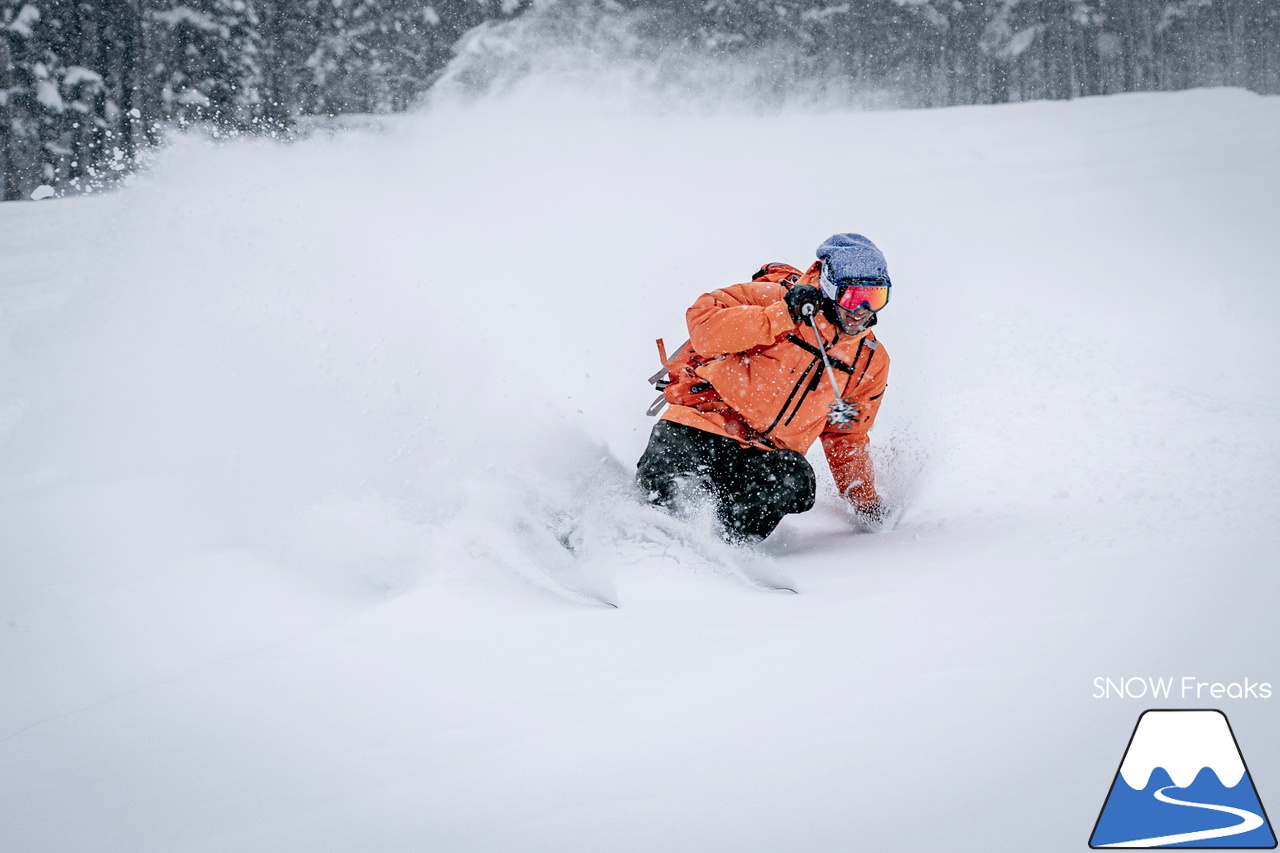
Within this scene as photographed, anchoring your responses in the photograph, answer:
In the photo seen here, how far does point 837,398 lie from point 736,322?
1.92 ft

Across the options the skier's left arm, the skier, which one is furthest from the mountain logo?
the skier's left arm

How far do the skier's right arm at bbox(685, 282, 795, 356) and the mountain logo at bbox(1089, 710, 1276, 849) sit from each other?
1.84 m

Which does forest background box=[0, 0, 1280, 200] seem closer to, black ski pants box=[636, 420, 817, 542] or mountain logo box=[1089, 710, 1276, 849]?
black ski pants box=[636, 420, 817, 542]

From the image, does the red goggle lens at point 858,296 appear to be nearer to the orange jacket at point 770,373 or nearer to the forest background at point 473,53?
the orange jacket at point 770,373

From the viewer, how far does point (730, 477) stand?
133 inches

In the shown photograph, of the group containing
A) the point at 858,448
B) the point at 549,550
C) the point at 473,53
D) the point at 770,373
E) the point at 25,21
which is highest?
the point at 25,21

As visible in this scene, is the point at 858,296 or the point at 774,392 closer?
the point at 858,296

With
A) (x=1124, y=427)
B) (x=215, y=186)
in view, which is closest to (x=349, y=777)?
(x=1124, y=427)

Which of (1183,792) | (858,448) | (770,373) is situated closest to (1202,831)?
(1183,792)

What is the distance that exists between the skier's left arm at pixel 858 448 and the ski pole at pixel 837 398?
0.03 metres

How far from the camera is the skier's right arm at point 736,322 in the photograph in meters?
3.03

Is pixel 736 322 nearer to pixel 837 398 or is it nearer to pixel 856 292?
pixel 856 292

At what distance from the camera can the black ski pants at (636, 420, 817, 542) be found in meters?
3.25

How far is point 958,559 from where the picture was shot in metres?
2.60
